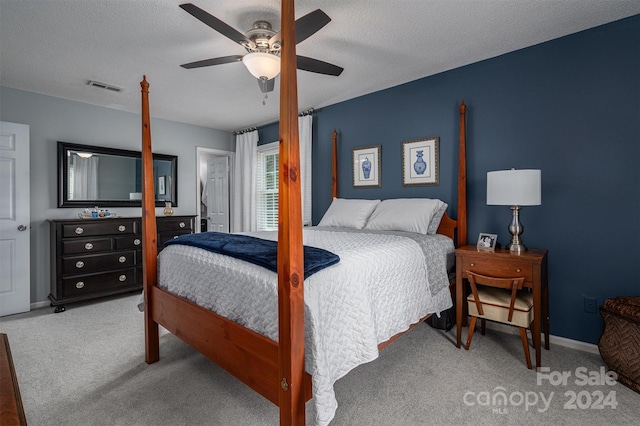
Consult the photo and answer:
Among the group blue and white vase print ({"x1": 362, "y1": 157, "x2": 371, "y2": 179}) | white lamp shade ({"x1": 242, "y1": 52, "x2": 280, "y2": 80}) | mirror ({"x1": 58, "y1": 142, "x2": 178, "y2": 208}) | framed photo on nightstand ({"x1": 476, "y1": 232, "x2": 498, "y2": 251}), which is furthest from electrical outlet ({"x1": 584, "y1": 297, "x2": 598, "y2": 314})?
mirror ({"x1": 58, "y1": 142, "x2": 178, "y2": 208})

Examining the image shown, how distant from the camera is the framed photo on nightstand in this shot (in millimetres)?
2471

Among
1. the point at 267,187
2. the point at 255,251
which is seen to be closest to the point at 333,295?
the point at 255,251

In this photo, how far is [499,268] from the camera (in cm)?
226

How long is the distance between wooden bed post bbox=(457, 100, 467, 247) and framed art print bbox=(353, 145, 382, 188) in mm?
944

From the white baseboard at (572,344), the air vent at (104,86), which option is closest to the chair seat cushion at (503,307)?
the white baseboard at (572,344)

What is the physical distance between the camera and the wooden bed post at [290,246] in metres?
1.15

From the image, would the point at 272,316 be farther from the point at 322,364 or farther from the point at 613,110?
the point at 613,110

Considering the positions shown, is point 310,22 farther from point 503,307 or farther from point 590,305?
point 590,305

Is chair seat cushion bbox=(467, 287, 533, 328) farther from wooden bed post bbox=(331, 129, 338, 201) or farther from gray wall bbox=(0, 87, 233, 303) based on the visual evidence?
gray wall bbox=(0, 87, 233, 303)

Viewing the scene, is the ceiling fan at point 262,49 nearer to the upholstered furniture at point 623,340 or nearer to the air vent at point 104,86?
the air vent at point 104,86

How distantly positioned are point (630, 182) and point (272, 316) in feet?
8.72

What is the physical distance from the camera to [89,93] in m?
3.47

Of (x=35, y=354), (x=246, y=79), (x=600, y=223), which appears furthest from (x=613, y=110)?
(x=35, y=354)

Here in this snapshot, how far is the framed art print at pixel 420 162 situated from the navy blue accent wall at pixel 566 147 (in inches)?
2.9
